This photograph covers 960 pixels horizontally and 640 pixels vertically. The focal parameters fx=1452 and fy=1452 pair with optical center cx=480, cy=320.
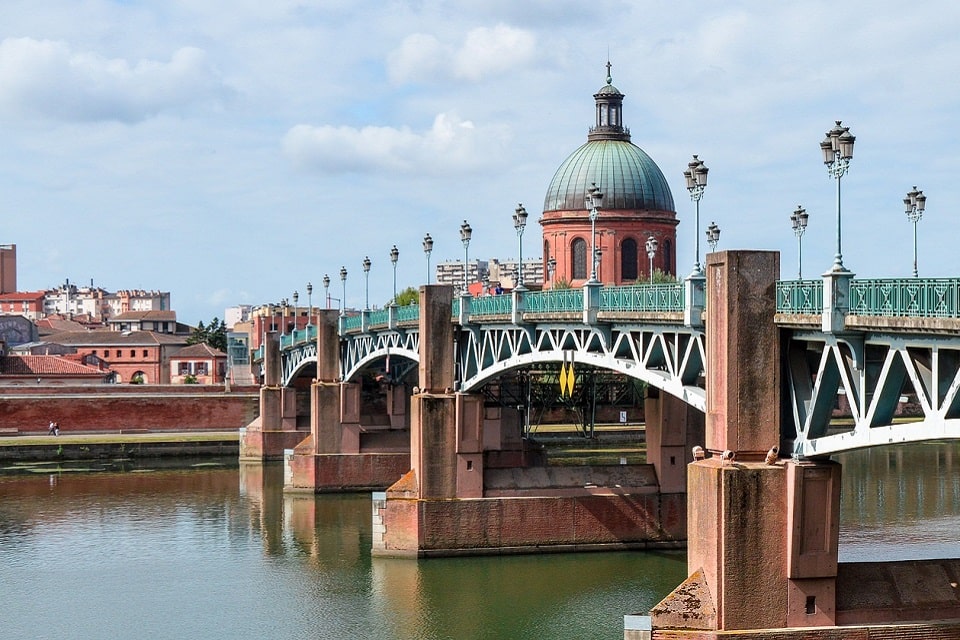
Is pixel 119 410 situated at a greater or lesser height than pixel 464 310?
lesser

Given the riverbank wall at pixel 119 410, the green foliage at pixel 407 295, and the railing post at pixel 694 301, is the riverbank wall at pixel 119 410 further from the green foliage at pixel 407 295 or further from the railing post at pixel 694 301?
the railing post at pixel 694 301

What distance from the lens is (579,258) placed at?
86.0m

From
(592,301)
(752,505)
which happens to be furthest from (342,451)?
(752,505)

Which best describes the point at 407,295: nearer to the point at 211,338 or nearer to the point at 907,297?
the point at 211,338

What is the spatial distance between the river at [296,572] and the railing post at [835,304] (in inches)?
412

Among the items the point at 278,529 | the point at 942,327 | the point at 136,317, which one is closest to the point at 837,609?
the point at 942,327

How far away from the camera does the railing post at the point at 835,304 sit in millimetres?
21516

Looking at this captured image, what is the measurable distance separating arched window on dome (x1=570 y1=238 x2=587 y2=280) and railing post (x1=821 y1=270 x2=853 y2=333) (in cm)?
6375

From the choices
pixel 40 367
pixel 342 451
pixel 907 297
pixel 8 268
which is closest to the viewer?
pixel 907 297

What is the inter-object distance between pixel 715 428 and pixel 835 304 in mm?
3691

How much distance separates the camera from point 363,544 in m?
42.5

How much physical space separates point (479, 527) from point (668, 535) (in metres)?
5.06

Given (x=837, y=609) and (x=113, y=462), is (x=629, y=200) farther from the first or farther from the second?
(x=837, y=609)

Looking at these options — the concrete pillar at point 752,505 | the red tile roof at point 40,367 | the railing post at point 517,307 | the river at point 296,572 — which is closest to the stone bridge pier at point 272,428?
the river at point 296,572
